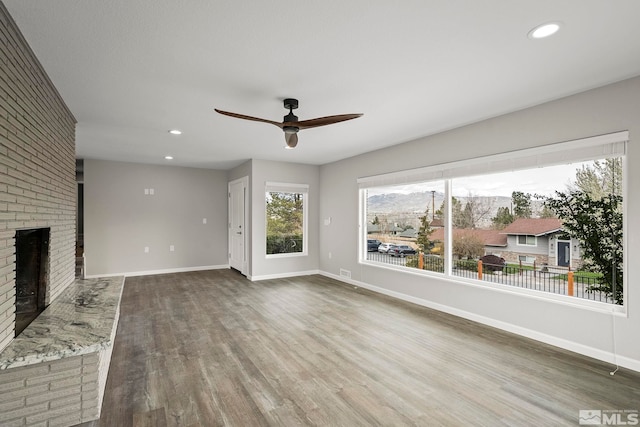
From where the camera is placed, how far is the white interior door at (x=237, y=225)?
21.9 ft

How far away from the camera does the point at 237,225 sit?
7039mm

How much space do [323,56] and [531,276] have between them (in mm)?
3169

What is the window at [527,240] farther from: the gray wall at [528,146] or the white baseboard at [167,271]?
the white baseboard at [167,271]

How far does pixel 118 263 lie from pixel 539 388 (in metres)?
7.20

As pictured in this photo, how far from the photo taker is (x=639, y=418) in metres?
2.05

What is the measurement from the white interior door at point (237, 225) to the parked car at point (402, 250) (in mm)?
3057

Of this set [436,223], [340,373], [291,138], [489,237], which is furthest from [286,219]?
[340,373]

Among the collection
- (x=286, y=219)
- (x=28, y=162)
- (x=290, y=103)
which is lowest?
(x=286, y=219)

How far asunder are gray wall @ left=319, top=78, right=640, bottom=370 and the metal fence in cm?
16

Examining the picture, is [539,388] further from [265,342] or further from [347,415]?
[265,342]

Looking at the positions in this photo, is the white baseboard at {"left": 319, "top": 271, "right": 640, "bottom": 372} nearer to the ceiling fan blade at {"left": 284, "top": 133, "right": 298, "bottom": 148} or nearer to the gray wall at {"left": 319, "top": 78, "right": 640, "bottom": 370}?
the gray wall at {"left": 319, "top": 78, "right": 640, "bottom": 370}

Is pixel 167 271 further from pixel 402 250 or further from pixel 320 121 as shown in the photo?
pixel 320 121

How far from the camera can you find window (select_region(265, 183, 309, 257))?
21.3ft

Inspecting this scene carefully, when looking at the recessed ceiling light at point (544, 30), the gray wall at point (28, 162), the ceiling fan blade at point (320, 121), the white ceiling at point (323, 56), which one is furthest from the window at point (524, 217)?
the gray wall at point (28, 162)
